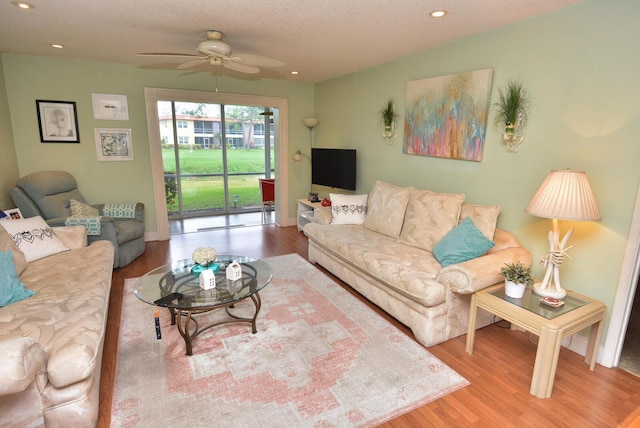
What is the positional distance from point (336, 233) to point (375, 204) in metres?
0.59

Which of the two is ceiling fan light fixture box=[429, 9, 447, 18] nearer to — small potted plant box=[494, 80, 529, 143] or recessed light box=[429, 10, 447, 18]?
recessed light box=[429, 10, 447, 18]

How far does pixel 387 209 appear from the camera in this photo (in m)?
3.76

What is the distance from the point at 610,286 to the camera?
7.64ft

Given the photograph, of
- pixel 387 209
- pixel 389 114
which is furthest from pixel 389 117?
pixel 387 209

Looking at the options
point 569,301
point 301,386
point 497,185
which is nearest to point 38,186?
point 301,386

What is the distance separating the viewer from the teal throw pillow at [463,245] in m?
2.70

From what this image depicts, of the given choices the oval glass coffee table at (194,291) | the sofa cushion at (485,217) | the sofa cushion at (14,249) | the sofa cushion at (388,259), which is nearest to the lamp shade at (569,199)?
the sofa cushion at (485,217)

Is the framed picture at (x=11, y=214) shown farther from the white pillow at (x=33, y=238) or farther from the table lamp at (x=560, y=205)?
the table lamp at (x=560, y=205)

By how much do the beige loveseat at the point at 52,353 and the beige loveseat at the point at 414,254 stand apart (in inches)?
82.2

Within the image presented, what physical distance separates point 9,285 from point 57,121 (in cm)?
301

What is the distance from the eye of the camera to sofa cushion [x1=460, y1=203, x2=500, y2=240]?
9.34 feet

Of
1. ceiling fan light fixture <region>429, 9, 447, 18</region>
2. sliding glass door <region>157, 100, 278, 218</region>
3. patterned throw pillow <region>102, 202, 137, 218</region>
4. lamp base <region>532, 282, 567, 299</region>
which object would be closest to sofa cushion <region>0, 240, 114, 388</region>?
patterned throw pillow <region>102, 202, 137, 218</region>

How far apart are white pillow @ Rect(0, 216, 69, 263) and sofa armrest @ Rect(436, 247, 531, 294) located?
3.34 metres

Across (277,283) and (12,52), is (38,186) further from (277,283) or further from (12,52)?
(277,283)
